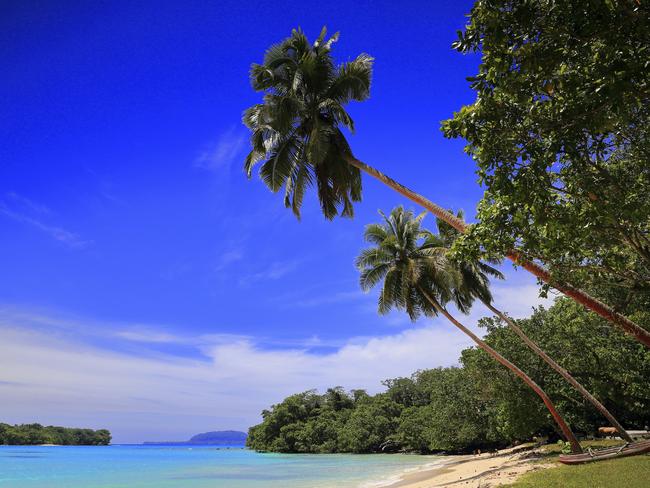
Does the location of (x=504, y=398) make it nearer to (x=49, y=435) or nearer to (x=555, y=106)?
(x=555, y=106)

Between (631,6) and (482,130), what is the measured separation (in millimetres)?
2293

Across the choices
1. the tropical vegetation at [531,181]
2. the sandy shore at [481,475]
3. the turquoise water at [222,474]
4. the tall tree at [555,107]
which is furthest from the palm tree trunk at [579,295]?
the turquoise water at [222,474]

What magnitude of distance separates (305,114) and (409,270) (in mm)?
11752

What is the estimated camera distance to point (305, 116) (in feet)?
43.9

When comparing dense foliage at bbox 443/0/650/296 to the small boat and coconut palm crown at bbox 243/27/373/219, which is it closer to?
coconut palm crown at bbox 243/27/373/219

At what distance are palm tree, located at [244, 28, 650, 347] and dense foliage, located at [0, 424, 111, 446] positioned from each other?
141m

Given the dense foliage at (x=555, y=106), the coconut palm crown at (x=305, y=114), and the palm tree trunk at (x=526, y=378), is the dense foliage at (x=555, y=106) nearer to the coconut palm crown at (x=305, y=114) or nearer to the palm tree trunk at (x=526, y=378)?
the coconut palm crown at (x=305, y=114)

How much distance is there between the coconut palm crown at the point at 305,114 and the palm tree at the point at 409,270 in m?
9.94

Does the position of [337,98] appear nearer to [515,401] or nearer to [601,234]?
[601,234]

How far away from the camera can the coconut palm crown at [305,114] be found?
13133 mm

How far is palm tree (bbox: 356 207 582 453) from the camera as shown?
22.5 meters

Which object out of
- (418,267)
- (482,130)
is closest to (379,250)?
(418,267)

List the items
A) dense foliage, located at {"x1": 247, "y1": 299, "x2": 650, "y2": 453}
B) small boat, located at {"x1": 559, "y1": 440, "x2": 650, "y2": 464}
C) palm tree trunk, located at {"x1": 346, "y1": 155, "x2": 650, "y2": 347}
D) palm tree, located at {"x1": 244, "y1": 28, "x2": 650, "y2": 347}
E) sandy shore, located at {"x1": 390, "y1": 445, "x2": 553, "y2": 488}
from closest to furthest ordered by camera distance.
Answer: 1. palm tree trunk, located at {"x1": 346, "y1": 155, "x2": 650, "y2": 347}
2. palm tree, located at {"x1": 244, "y1": 28, "x2": 650, "y2": 347}
3. small boat, located at {"x1": 559, "y1": 440, "x2": 650, "y2": 464}
4. sandy shore, located at {"x1": 390, "y1": 445, "x2": 553, "y2": 488}
5. dense foliage, located at {"x1": 247, "y1": 299, "x2": 650, "y2": 453}

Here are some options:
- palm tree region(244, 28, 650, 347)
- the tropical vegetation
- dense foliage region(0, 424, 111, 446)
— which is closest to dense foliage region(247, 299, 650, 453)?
the tropical vegetation
